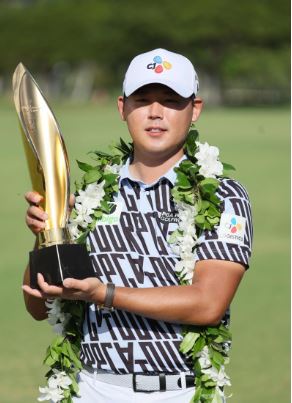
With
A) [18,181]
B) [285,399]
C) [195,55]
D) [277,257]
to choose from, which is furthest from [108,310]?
[195,55]

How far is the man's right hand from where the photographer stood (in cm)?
347

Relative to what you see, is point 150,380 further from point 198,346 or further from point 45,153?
point 45,153

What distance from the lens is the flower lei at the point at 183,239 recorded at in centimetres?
354

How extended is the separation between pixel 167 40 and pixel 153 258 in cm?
9062

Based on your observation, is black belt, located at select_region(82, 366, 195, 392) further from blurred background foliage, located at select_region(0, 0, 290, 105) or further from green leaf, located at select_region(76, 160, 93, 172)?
blurred background foliage, located at select_region(0, 0, 290, 105)

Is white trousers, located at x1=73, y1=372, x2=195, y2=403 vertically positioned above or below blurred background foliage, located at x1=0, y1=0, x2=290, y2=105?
below

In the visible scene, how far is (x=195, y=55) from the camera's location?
92.9 meters

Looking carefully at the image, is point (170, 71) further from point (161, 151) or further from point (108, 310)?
point (108, 310)

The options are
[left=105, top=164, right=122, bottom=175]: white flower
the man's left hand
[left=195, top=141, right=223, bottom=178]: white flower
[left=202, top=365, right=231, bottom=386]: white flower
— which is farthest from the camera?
[left=105, top=164, right=122, bottom=175]: white flower

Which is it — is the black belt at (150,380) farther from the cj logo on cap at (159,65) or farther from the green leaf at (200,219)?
the cj logo on cap at (159,65)

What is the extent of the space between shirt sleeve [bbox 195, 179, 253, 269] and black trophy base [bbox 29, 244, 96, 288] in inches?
15.2

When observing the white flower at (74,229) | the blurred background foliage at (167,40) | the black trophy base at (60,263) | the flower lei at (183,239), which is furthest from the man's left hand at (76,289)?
the blurred background foliage at (167,40)

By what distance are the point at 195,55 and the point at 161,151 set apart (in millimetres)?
90181

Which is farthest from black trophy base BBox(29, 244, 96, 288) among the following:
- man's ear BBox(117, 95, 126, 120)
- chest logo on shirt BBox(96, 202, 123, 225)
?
man's ear BBox(117, 95, 126, 120)
